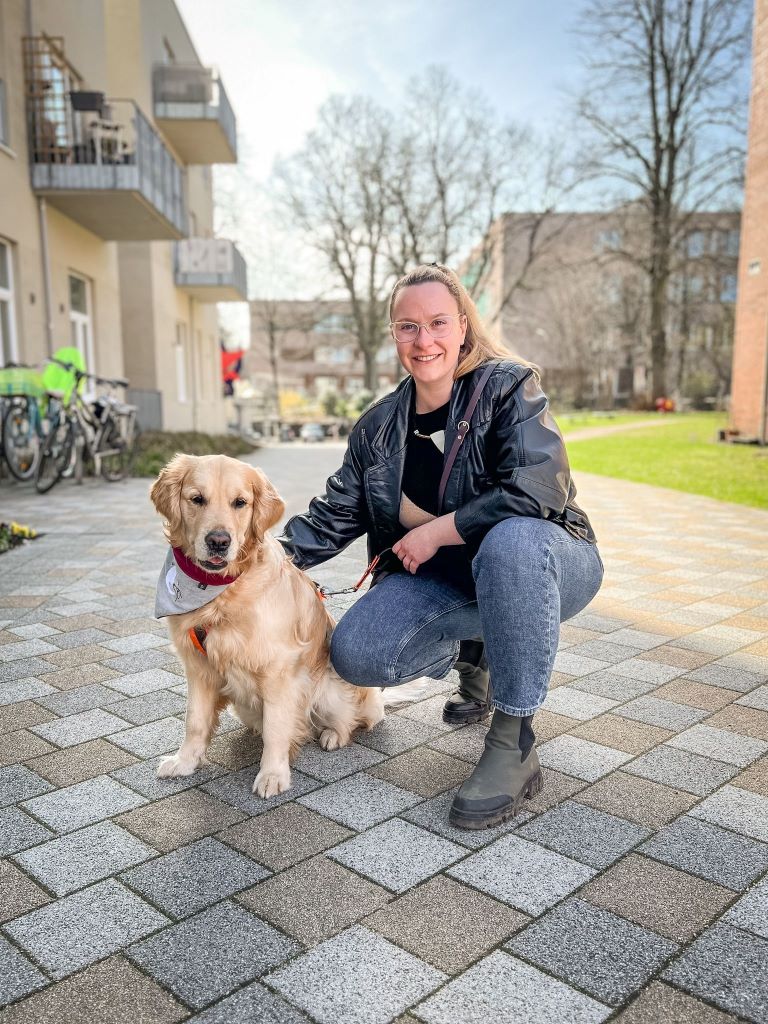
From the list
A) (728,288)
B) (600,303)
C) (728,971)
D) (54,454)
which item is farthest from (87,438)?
(600,303)

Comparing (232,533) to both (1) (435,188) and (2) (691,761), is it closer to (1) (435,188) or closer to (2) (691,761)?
(2) (691,761)

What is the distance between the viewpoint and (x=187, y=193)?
22969 mm

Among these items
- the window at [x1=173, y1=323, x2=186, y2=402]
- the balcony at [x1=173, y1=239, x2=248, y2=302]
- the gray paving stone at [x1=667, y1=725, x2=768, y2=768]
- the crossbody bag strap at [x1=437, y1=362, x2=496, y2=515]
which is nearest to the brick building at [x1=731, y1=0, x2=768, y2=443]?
the balcony at [x1=173, y1=239, x2=248, y2=302]

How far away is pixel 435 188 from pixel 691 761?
3599 centimetres

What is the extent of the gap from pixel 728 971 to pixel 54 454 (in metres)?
10.1

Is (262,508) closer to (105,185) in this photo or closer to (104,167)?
(105,185)

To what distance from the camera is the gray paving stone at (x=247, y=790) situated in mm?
2555

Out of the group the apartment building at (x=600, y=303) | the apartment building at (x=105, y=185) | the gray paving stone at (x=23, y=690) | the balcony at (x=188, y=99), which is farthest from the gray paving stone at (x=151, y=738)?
the apartment building at (x=600, y=303)

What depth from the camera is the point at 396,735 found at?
3.12 m

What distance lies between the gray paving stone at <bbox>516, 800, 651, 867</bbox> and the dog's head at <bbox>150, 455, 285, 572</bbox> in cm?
120

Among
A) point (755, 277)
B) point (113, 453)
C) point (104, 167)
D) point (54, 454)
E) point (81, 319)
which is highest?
point (104, 167)

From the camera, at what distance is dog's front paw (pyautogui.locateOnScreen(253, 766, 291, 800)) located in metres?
2.61

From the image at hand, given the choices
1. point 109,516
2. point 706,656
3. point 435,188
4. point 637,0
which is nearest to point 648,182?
point 637,0

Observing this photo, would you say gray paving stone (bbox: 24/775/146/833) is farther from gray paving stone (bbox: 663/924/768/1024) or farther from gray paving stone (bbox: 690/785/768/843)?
gray paving stone (bbox: 690/785/768/843)
